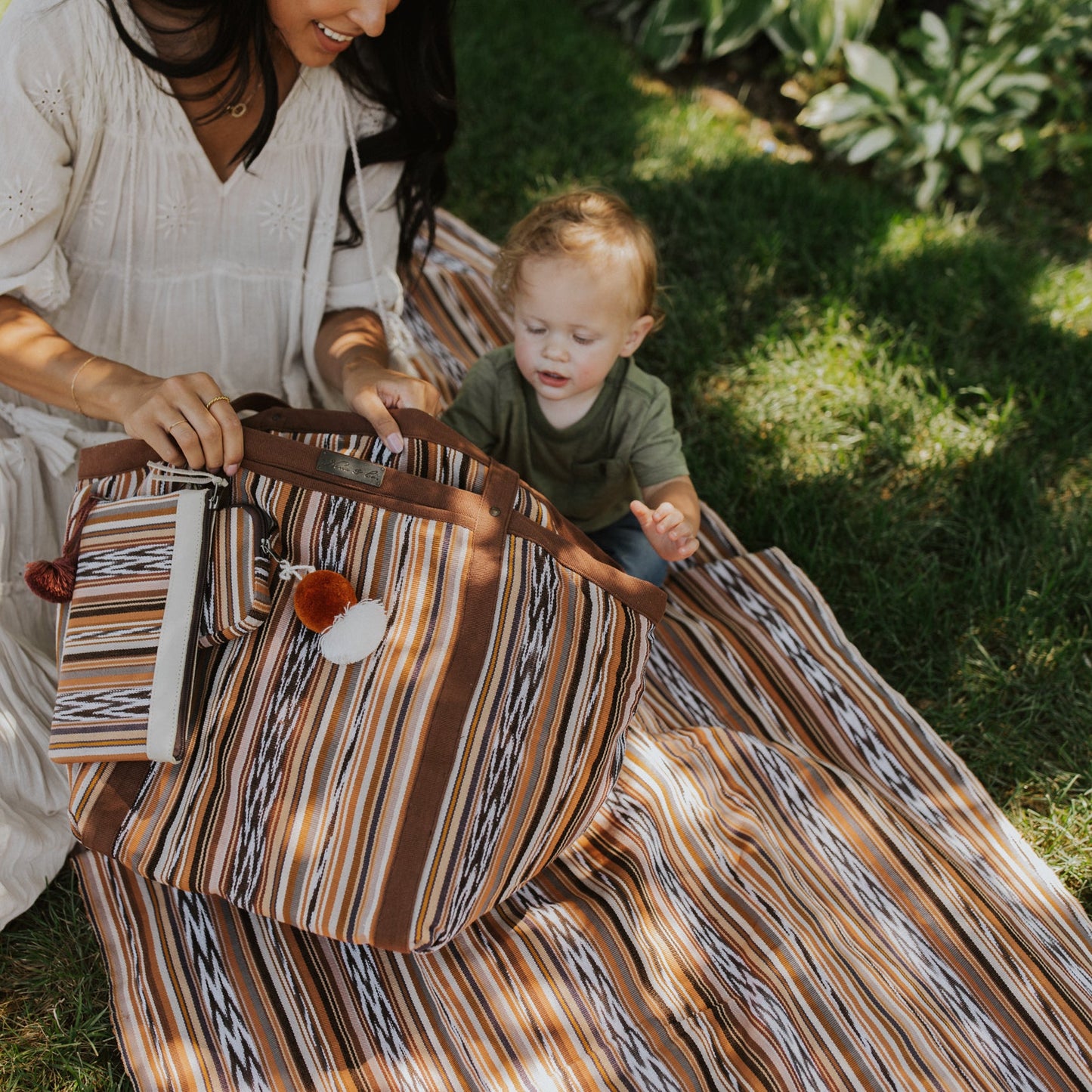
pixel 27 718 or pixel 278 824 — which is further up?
pixel 278 824

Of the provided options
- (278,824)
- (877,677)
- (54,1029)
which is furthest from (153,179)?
(877,677)

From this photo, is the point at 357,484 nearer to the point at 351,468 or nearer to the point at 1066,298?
the point at 351,468

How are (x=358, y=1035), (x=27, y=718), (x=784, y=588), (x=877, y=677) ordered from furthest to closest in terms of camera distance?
(x=784, y=588) < (x=877, y=677) < (x=27, y=718) < (x=358, y=1035)

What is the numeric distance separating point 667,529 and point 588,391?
43cm

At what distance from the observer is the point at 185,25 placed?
6.10ft

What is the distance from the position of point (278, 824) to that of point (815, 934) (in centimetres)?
96

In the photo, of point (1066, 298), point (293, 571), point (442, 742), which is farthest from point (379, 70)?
point (1066, 298)

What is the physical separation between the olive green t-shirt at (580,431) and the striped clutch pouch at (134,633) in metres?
0.75

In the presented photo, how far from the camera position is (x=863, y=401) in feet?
10.0

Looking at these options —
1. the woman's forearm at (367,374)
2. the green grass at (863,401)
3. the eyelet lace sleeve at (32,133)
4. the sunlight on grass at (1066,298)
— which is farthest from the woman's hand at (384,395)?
the sunlight on grass at (1066,298)

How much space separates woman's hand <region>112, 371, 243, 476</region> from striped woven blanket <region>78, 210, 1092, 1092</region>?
0.83m

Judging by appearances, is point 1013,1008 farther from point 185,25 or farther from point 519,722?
point 185,25

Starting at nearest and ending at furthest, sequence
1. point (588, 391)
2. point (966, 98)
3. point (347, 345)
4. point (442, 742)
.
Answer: point (442, 742) < point (347, 345) < point (588, 391) < point (966, 98)

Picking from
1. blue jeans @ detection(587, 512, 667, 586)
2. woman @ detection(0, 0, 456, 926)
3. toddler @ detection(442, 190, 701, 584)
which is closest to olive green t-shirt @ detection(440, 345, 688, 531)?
toddler @ detection(442, 190, 701, 584)
